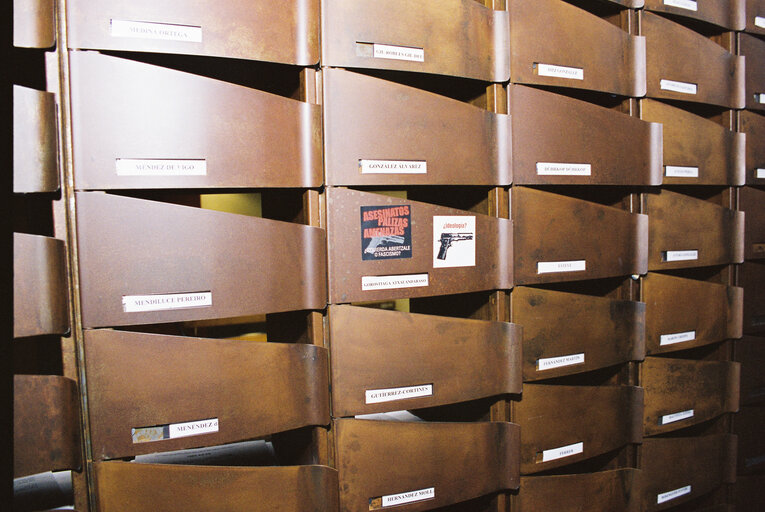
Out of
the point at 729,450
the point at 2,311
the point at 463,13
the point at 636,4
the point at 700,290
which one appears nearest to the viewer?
the point at 2,311

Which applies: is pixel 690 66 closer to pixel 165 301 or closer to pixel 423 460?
pixel 423 460

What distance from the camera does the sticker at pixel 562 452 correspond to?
149cm

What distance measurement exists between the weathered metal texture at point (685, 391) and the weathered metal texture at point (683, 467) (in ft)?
0.19

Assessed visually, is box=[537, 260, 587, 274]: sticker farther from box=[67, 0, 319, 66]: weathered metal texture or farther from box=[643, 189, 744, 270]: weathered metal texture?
box=[67, 0, 319, 66]: weathered metal texture

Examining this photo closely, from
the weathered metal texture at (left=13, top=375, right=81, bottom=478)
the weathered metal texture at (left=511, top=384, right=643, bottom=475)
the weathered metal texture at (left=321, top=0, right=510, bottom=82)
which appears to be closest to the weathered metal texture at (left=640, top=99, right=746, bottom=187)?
the weathered metal texture at (left=321, top=0, right=510, bottom=82)

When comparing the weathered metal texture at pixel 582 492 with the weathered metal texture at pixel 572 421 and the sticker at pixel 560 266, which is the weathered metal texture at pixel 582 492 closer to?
the weathered metal texture at pixel 572 421

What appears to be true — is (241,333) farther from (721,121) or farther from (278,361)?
(721,121)

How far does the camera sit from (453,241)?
1322 millimetres

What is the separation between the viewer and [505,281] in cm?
139

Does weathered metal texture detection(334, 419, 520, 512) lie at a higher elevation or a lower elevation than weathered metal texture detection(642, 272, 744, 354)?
lower

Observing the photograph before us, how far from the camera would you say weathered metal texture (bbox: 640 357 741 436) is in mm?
1681

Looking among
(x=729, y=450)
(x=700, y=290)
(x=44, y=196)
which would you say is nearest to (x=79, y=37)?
(x=44, y=196)

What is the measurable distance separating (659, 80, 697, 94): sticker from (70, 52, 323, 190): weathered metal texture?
1075 mm

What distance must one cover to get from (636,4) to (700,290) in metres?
0.87
